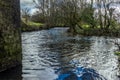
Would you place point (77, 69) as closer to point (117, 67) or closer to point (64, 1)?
point (117, 67)

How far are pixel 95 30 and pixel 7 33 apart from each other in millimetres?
31164

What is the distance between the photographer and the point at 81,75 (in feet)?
41.7

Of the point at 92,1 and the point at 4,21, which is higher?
the point at 92,1

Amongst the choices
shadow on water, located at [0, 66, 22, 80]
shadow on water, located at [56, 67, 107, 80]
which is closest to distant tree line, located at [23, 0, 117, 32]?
shadow on water, located at [56, 67, 107, 80]

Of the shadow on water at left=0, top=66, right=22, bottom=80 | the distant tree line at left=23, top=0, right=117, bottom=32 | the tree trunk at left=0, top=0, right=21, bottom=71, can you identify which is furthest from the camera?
the distant tree line at left=23, top=0, right=117, bottom=32

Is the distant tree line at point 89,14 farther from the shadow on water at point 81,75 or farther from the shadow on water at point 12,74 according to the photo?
the shadow on water at point 12,74

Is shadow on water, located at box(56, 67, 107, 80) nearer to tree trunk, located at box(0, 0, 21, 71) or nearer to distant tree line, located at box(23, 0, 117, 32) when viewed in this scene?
tree trunk, located at box(0, 0, 21, 71)

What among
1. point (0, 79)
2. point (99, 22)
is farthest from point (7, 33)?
point (99, 22)

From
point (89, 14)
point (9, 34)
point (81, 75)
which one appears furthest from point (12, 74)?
point (89, 14)

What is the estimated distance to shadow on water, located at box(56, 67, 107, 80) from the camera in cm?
1208

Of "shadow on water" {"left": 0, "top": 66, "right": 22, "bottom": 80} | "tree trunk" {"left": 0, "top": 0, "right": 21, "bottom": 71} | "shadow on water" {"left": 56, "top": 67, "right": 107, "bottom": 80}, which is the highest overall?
"tree trunk" {"left": 0, "top": 0, "right": 21, "bottom": 71}

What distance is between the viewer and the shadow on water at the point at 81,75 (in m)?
12.1

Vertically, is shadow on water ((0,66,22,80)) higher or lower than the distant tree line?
lower

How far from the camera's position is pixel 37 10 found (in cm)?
8131
